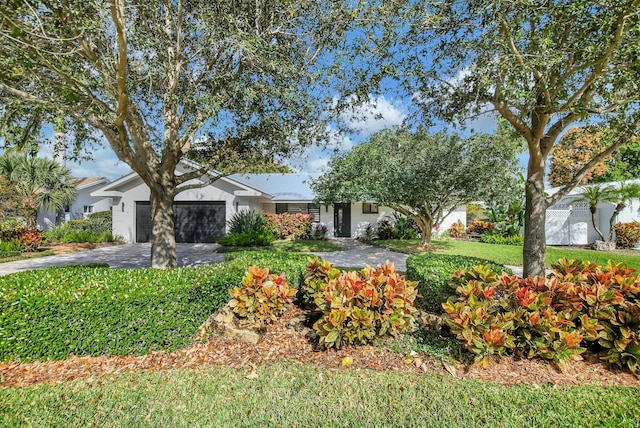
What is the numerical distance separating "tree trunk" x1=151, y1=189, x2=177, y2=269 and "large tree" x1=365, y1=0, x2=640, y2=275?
5899 millimetres

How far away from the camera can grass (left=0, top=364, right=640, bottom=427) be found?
2684 millimetres

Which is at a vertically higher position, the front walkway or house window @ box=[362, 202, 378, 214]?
house window @ box=[362, 202, 378, 214]

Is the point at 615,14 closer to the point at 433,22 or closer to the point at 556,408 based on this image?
the point at 433,22

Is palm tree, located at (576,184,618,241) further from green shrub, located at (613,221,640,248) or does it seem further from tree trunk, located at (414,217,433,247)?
tree trunk, located at (414,217,433,247)

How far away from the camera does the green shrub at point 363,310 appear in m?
3.77

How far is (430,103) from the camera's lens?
24.0ft

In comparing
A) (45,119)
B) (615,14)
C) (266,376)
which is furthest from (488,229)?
(45,119)

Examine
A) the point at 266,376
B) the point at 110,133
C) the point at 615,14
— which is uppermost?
the point at 615,14

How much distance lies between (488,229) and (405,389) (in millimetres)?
19963

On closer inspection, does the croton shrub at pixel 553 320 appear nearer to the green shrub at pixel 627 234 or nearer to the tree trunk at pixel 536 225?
the tree trunk at pixel 536 225

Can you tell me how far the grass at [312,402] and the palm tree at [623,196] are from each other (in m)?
16.2

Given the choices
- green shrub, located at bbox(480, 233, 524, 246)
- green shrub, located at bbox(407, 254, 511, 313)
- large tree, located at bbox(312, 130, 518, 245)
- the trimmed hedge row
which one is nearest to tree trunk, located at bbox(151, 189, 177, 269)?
the trimmed hedge row

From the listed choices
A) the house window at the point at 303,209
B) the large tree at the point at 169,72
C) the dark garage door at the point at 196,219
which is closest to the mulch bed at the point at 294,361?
the large tree at the point at 169,72

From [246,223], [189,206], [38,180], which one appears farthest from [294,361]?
[38,180]
